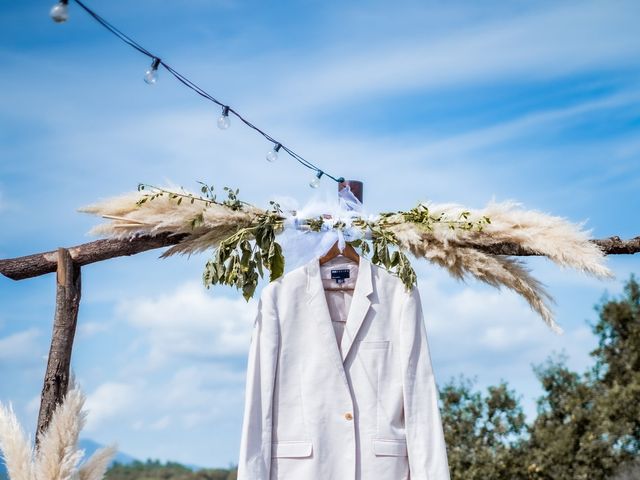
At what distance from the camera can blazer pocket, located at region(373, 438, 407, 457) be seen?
140 inches

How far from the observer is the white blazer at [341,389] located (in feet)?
11.6

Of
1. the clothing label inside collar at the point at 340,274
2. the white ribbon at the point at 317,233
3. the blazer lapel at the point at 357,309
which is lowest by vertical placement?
the blazer lapel at the point at 357,309

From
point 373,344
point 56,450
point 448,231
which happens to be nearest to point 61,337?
point 56,450

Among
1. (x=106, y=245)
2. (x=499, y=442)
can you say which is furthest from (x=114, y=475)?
(x=106, y=245)

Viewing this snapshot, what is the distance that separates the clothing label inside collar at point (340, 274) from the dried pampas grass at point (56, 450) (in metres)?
1.39

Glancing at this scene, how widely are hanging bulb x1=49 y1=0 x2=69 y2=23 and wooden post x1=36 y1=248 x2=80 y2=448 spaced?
1639mm

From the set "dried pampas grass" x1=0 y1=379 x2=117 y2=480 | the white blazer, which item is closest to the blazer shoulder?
the white blazer

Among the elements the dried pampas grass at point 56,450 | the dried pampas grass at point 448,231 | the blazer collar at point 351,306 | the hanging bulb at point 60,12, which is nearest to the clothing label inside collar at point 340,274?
the blazer collar at point 351,306

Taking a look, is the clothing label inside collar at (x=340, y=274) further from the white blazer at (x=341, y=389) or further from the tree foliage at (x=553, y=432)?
the tree foliage at (x=553, y=432)

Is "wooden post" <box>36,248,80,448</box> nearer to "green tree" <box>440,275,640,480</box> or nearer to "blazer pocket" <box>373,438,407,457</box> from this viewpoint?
"blazer pocket" <box>373,438,407,457</box>

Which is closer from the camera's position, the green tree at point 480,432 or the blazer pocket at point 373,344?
the blazer pocket at point 373,344

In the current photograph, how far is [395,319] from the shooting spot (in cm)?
376

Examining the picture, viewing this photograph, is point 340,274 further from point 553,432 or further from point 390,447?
point 553,432

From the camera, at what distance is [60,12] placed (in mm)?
2889
